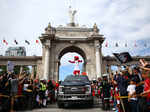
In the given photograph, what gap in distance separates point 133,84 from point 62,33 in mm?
22844

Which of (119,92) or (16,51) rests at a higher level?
(16,51)

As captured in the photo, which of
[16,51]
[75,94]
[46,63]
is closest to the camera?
[75,94]

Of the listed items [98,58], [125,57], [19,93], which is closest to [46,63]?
[98,58]

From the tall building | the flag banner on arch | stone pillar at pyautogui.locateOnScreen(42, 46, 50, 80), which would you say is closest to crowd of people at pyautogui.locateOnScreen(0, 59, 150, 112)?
the flag banner on arch

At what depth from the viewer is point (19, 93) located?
7953 millimetres

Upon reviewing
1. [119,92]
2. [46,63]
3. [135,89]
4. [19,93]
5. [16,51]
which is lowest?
[19,93]

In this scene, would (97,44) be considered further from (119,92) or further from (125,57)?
(119,92)

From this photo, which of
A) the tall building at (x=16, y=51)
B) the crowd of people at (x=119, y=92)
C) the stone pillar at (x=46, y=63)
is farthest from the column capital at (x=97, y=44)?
the tall building at (x=16, y=51)

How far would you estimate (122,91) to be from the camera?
21.3 ft

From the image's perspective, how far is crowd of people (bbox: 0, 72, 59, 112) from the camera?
6.38m

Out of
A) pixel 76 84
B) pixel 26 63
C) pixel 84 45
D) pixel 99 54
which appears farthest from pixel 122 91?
pixel 26 63

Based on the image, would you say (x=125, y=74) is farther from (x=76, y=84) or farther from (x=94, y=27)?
(x=94, y=27)

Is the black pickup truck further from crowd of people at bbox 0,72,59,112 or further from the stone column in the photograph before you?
the stone column

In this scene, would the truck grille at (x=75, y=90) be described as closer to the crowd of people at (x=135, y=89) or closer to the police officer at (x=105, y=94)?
the police officer at (x=105, y=94)
